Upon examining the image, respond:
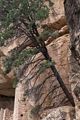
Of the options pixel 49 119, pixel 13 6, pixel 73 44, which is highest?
pixel 13 6

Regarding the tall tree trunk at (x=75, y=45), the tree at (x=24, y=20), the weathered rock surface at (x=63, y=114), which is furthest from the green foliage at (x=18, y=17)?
the weathered rock surface at (x=63, y=114)

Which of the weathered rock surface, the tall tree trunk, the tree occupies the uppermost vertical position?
the tree

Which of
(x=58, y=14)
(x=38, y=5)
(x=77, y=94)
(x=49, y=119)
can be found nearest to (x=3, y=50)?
(x=58, y=14)

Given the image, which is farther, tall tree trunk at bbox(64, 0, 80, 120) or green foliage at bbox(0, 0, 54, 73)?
green foliage at bbox(0, 0, 54, 73)

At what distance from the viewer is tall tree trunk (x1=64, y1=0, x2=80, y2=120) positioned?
704 cm

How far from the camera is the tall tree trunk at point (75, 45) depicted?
7035 mm

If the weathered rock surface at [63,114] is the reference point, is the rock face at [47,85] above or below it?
above

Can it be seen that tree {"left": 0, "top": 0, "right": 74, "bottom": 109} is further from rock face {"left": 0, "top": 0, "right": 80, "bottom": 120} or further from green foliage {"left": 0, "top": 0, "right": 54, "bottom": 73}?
rock face {"left": 0, "top": 0, "right": 80, "bottom": 120}

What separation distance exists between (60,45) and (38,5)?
255 centimetres

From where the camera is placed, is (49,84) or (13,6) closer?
(13,6)

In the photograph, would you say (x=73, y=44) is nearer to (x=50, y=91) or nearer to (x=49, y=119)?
(x=49, y=119)

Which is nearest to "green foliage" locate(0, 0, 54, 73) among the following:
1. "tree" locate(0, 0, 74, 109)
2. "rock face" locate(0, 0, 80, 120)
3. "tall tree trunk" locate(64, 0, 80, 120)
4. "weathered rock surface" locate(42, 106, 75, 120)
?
"tree" locate(0, 0, 74, 109)

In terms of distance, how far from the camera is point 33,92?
10.7 m

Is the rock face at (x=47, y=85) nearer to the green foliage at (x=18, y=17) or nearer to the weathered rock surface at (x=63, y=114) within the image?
the green foliage at (x=18, y=17)
